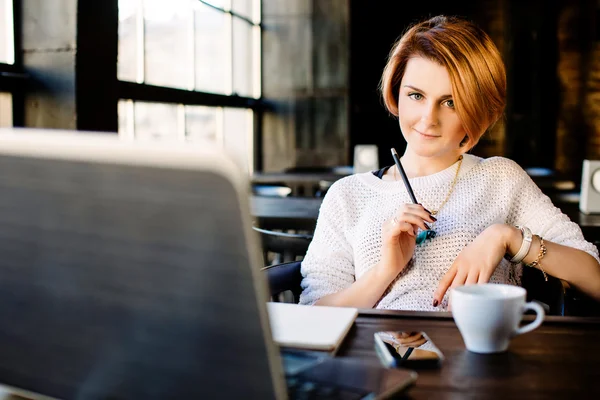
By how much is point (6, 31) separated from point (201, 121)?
2.47m

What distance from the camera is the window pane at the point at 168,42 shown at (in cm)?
432

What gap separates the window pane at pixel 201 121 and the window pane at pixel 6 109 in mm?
1870

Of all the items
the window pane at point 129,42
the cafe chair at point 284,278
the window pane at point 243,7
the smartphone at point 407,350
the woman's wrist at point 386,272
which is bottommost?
the cafe chair at point 284,278

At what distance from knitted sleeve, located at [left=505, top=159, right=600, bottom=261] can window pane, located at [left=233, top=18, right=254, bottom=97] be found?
490 cm

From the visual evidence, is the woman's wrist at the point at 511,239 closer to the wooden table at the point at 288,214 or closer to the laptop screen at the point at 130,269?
the laptop screen at the point at 130,269

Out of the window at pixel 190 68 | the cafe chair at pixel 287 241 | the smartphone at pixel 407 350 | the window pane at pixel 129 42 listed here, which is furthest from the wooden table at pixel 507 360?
the window pane at pixel 129 42

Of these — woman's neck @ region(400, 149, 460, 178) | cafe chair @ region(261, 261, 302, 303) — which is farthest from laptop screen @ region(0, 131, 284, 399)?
woman's neck @ region(400, 149, 460, 178)

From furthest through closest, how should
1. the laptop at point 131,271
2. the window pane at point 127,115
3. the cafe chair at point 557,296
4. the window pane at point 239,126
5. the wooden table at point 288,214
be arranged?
the window pane at point 239,126
the window pane at point 127,115
the wooden table at point 288,214
the cafe chair at point 557,296
the laptop at point 131,271

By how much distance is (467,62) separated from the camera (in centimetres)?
154

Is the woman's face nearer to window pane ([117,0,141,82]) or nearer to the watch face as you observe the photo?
the watch face

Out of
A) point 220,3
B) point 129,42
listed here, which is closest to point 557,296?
point 129,42

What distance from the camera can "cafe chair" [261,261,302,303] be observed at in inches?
62.2

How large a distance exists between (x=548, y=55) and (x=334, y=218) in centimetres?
740

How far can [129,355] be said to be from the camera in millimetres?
600
